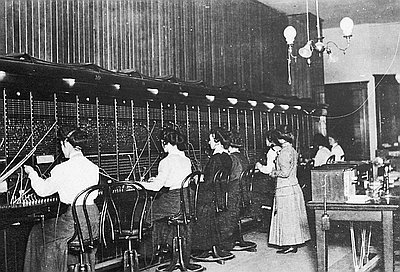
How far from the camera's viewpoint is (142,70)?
689cm

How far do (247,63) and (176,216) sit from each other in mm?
5139

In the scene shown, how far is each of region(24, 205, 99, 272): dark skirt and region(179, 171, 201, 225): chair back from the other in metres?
0.88

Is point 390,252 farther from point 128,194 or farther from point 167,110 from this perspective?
point 167,110

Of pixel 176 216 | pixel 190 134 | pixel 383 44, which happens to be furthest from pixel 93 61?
pixel 383 44

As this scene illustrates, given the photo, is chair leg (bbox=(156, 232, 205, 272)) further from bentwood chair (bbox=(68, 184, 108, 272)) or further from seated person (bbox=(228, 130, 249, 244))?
bentwood chair (bbox=(68, 184, 108, 272))

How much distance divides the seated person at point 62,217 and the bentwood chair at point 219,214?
1.48 metres

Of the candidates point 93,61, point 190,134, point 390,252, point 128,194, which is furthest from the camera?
point 190,134

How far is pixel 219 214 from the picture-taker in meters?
5.11

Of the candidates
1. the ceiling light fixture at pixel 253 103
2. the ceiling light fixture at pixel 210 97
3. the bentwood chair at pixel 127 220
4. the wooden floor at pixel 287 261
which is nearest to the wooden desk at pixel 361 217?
the wooden floor at pixel 287 261

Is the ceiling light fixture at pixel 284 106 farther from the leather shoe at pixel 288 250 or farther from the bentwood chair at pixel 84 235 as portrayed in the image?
the bentwood chair at pixel 84 235

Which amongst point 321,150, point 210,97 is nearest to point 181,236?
point 210,97

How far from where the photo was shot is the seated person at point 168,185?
4.68 m

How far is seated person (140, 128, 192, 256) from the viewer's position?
468 cm

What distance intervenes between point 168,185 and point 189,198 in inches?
13.3
